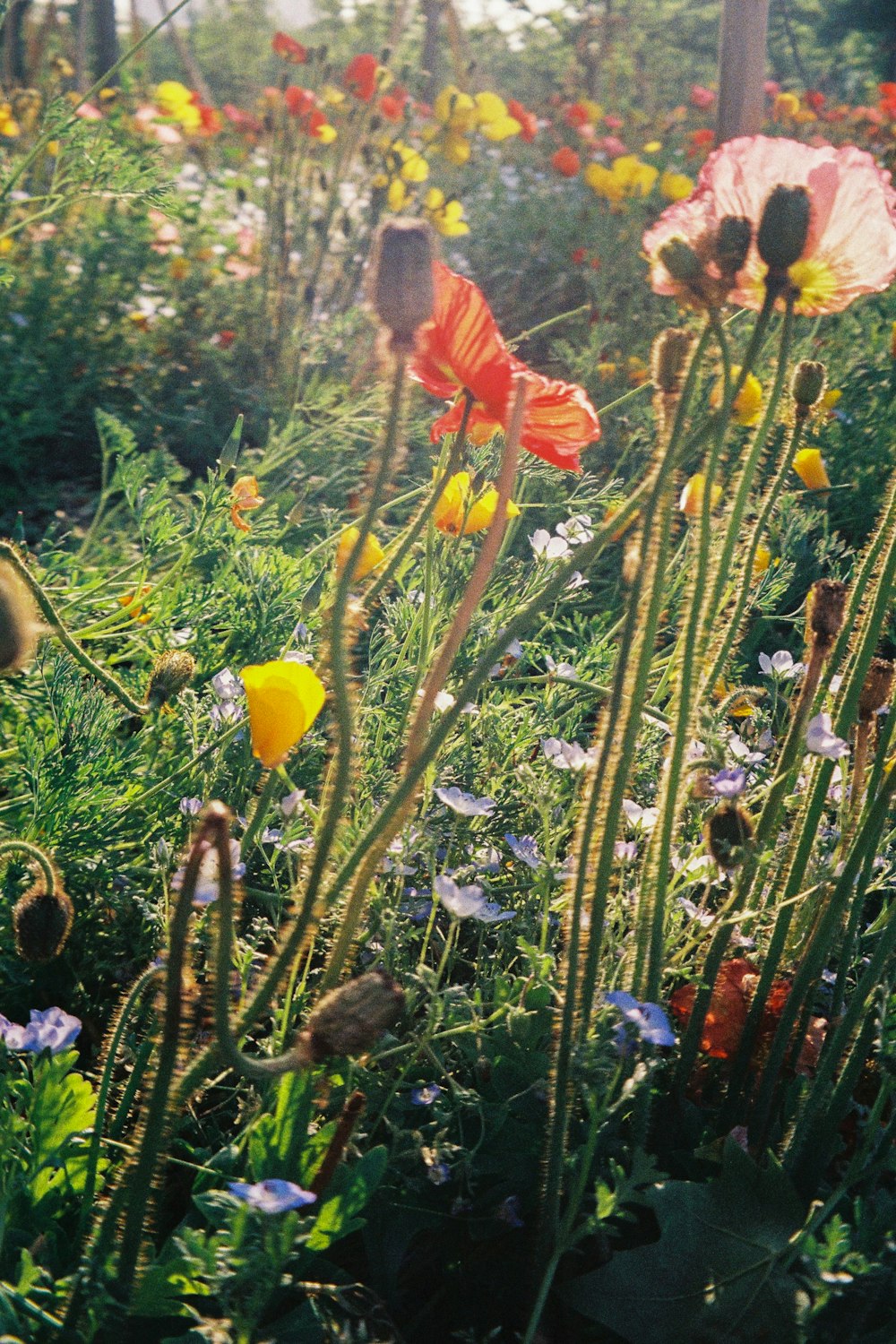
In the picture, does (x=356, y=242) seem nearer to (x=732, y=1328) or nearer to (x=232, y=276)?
(x=232, y=276)

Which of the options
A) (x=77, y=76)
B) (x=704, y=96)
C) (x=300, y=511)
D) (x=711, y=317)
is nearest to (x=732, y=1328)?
(x=711, y=317)

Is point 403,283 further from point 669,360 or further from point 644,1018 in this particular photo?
point 644,1018

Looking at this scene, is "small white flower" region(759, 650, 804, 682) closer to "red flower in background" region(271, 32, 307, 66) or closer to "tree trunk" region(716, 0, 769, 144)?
"tree trunk" region(716, 0, 769, 144)

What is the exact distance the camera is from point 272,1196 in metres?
0.80

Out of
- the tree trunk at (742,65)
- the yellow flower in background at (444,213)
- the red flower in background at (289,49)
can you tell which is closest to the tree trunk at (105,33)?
the red flower in background at (289,49)

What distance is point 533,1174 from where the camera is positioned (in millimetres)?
1103

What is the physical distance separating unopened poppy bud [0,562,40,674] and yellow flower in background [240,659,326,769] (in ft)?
0.67

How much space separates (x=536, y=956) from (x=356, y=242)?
3.59 metres

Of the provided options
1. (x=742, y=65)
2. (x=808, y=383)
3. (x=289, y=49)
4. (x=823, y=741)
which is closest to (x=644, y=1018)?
(x=823, y=741)

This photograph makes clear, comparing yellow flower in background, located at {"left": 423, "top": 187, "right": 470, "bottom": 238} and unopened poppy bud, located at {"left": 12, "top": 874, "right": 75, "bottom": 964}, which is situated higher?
yellow flower in background, located at {"left": 423, "top": 187, "right": 470, "bottom": 238}

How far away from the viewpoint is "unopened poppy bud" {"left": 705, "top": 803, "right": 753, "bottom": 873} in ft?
3.42

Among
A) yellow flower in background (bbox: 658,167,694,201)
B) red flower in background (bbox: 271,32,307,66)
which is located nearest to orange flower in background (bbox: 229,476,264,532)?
yellow flower in background (bbox: 658,167,694,201)

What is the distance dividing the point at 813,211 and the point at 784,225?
4 cm

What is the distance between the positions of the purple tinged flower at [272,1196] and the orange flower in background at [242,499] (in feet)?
3.60
